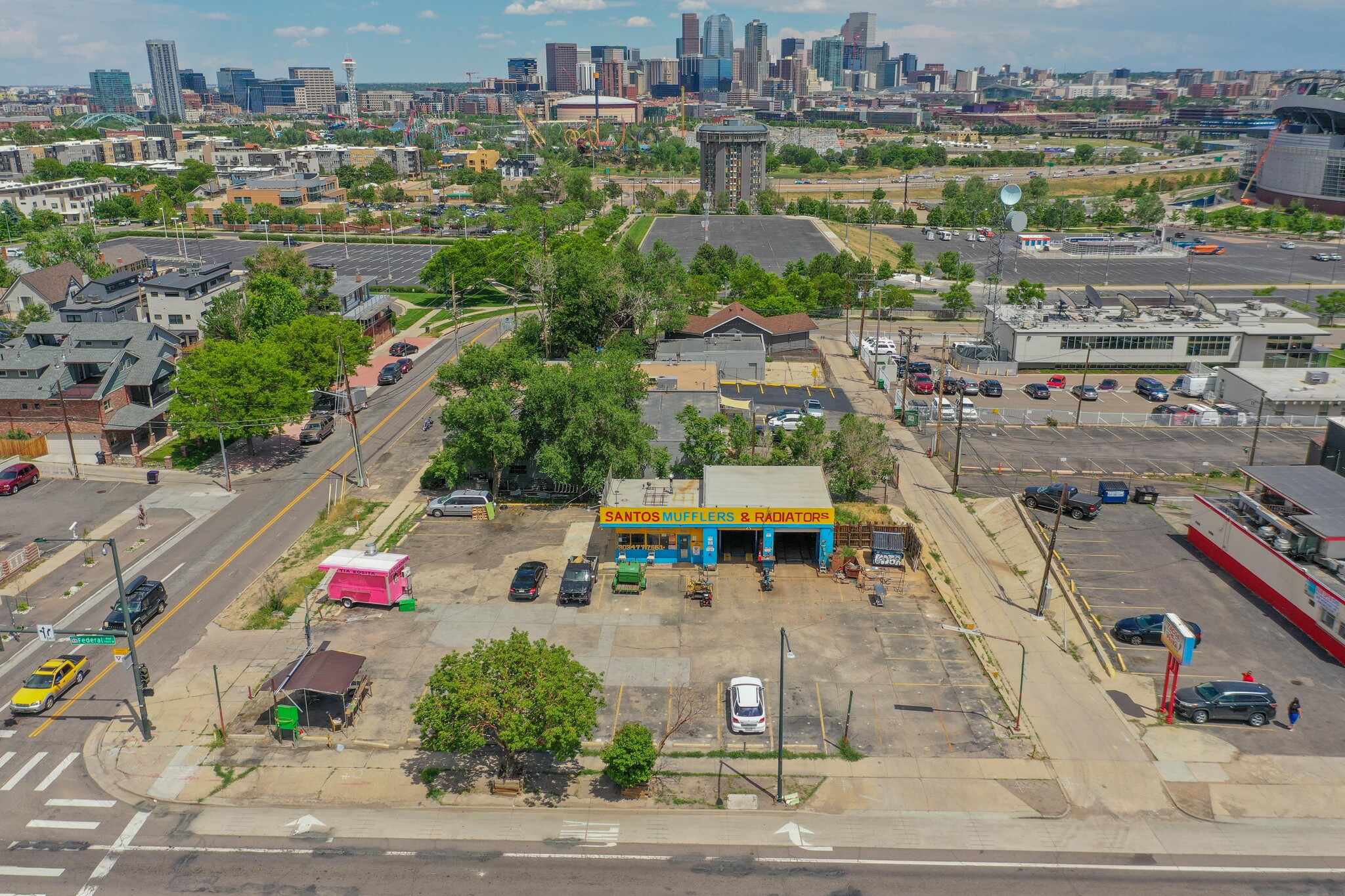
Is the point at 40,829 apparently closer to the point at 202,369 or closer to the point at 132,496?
the point at 132,496

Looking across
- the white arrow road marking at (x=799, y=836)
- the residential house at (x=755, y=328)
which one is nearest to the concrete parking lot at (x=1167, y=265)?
the residential house at (x=755, y=328)

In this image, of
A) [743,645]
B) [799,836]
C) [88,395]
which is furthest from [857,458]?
[88,395]

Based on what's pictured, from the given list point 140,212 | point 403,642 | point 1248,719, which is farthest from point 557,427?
point 140,212

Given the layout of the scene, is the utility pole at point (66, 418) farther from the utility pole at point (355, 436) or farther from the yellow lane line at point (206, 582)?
the utility pole at point (355, 436)

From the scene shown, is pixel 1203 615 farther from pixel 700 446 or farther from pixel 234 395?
pixel 234 395

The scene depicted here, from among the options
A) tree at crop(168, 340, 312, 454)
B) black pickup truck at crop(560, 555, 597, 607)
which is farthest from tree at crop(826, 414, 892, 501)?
tree at crop(168, 340, 312, 454)

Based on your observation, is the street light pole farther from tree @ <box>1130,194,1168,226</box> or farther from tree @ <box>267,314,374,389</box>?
tree @ <box>1130,194,1168,226</box>

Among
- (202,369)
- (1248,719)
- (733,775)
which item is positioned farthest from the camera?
(202,369)

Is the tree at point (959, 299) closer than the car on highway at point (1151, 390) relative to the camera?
No
